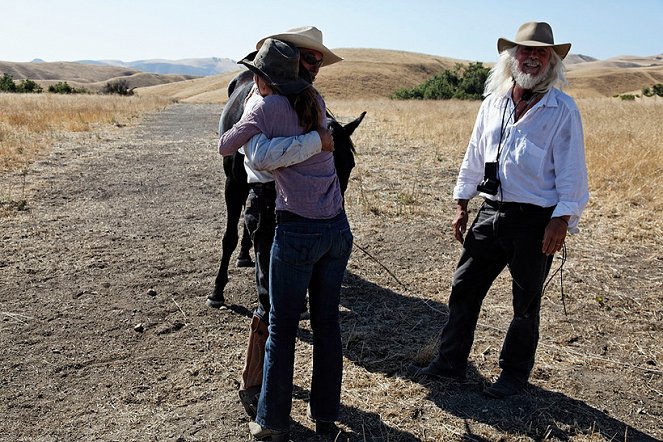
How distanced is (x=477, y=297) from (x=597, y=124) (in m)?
14.0

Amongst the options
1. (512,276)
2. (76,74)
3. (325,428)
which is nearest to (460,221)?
(512,276)

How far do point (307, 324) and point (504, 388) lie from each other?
1634mm

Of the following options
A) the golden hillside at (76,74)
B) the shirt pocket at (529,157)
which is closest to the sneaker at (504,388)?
the shirt pocket at (529,157)

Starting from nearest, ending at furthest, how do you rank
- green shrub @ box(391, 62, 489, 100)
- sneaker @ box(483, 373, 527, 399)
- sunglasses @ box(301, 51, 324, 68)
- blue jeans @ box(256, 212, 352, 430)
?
blue jeans @ box(256, 212, 352, 430) < sunglasses @ box(301, 51, 324, 68) < sneaker @ box(483, 373, 527, 399) < green shrub @ box(391, 62, 489, 100)

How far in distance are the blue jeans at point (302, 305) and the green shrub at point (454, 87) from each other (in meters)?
42.7

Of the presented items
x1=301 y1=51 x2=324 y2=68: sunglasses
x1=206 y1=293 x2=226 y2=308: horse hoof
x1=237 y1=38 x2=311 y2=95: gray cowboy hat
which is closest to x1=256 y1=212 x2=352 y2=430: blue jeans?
x1=237 y1=38 x2=311 y2=95: gray cowboy hat

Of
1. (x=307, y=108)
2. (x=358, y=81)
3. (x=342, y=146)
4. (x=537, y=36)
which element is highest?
(x=358, y=81)

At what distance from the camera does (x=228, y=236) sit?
5020 mm

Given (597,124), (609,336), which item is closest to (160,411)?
(609,336)

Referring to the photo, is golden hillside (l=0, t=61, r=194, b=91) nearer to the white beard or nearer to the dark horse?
the dark horse

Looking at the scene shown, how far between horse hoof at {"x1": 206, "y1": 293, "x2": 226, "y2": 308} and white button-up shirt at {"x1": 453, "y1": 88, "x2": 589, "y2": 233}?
2445 mm

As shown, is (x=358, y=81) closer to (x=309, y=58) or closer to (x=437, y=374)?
(x=437, y=374)

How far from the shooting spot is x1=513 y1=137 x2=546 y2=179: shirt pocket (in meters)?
3.11

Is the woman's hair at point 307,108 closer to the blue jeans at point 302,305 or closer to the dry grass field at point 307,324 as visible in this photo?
the blue jeans at point 302,305
